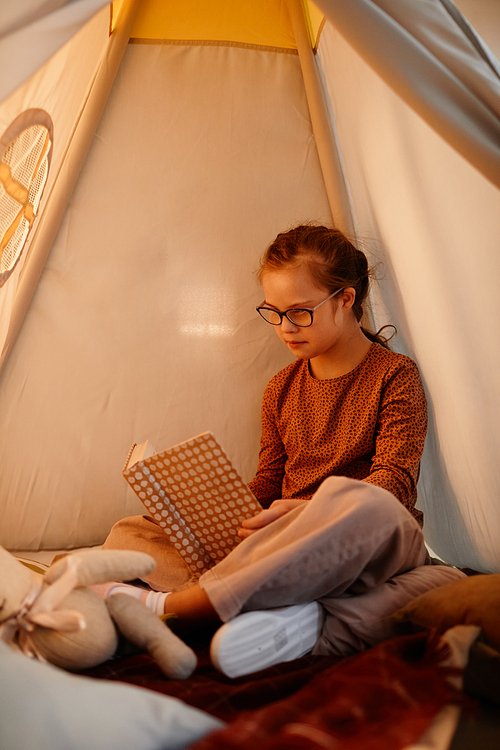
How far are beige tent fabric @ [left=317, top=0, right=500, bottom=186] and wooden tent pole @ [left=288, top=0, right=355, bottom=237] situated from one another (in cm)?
68

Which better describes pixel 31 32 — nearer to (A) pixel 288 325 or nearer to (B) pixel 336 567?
(A) pixel 288 325

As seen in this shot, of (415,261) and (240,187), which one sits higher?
(240,187)

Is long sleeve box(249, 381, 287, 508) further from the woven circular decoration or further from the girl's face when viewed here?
the woven circular decoration

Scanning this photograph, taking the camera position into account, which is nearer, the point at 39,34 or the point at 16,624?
the point at 16,624

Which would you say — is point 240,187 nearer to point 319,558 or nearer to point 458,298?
point 458,298

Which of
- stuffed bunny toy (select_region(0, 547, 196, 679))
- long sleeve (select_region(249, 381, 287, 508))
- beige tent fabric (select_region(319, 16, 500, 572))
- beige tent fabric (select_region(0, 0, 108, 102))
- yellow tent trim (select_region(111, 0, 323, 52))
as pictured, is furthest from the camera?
yellow tent trim (select_region(111, 0, 323, 52))

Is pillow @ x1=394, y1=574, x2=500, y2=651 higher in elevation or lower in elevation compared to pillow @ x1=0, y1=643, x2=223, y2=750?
higher

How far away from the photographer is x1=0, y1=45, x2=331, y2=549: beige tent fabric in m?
1.39

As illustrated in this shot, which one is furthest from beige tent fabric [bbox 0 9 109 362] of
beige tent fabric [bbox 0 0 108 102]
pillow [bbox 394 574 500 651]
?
pillow [bbox 394 574 500 651]

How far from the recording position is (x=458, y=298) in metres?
1.05

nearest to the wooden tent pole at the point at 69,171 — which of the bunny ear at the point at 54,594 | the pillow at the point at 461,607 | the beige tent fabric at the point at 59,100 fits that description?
the beige tent fabric at the point at 59,100

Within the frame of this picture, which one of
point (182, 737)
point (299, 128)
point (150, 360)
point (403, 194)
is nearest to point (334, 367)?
point (403, 194)

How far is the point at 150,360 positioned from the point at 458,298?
77 cm

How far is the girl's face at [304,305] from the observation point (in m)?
1.16
